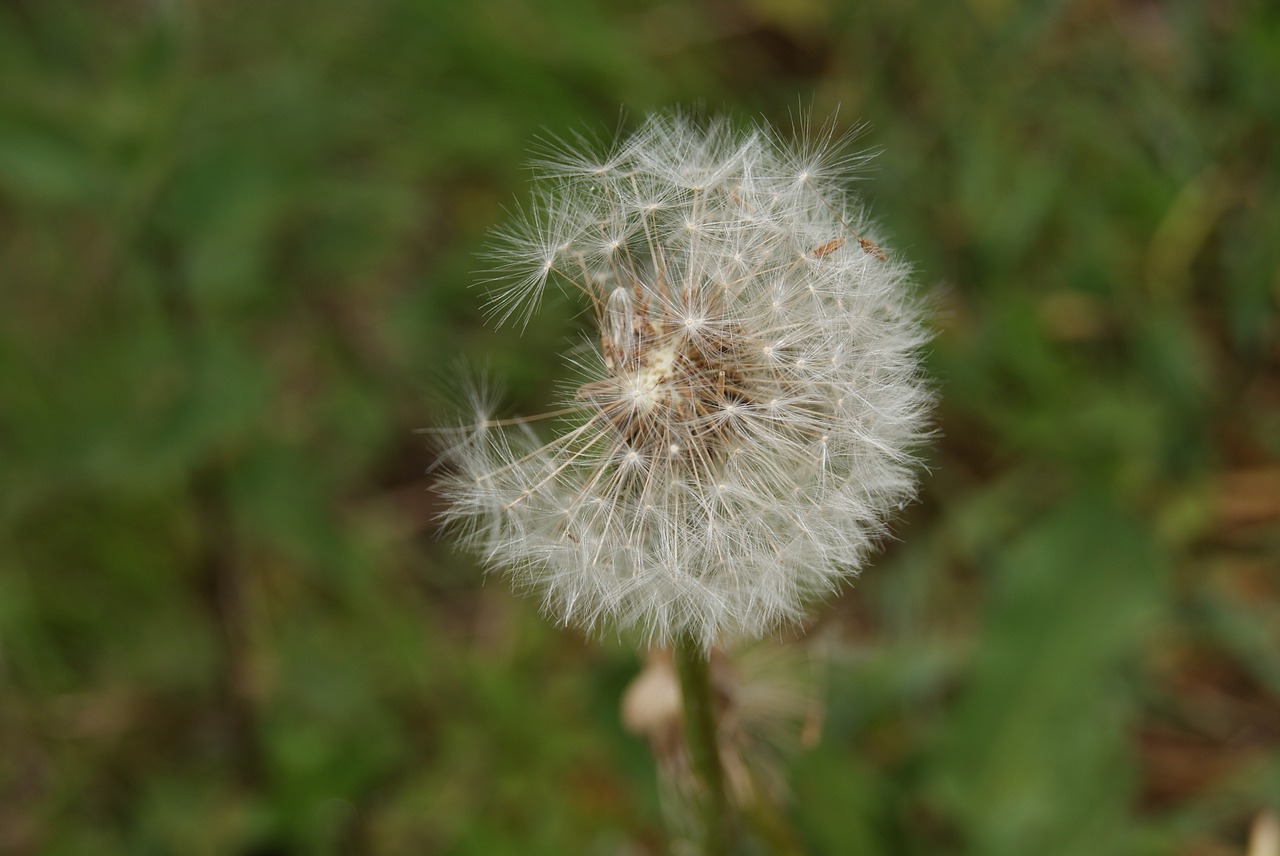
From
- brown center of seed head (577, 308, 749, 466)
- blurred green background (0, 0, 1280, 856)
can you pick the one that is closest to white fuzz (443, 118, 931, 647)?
brown center of seed head (577, 308, 749, 466)

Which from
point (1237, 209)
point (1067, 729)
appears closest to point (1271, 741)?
point (1067, 729)

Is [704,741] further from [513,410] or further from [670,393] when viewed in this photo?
[513,410]

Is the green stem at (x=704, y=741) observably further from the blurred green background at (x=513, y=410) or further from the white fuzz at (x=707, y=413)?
the blurred green background at (x=513, y=410)

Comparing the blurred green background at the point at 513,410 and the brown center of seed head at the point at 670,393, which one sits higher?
the blurred green background at the point at 513,410

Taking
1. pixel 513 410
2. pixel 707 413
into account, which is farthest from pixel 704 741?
pixel 513 410

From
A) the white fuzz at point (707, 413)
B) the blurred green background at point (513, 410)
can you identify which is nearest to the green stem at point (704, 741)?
the white fuzz at point (707, 413)
